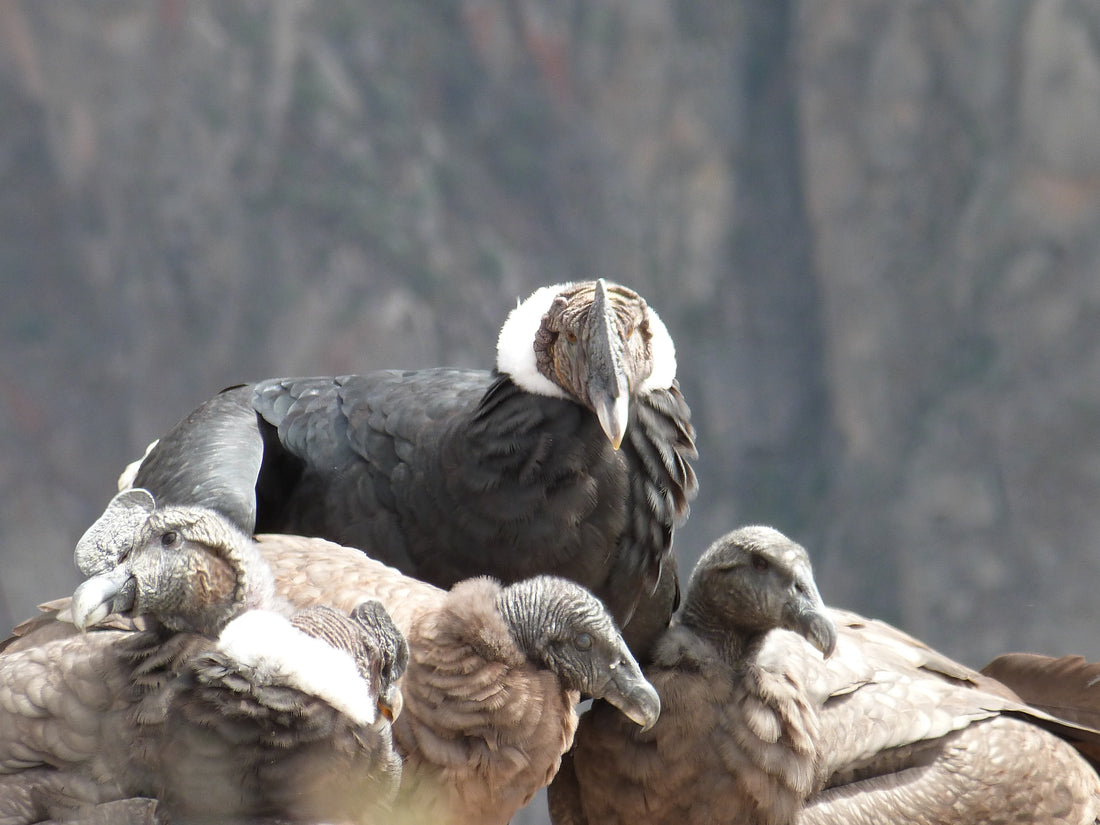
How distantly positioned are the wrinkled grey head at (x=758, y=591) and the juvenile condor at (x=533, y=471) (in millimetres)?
166

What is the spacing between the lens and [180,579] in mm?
2678

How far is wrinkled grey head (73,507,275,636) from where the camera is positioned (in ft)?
8.63

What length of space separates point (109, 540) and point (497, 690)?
3.07 feet

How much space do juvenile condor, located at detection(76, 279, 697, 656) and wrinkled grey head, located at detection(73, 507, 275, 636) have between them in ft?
1.00

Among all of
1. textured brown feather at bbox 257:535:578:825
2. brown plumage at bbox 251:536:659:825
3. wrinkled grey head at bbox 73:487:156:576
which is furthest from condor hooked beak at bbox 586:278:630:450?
wrinkled grey head at bbox 73:487:156:576

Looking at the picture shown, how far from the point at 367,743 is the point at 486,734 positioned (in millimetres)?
365

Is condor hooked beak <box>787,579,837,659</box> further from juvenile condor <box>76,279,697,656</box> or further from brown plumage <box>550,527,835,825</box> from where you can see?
juvenile condor <box>76,279,697,656</box>

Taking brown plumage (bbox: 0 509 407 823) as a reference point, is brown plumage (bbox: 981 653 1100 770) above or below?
below

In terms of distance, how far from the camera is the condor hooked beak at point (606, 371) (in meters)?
3.11

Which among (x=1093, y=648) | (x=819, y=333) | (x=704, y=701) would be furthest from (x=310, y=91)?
(x=704, y=701)

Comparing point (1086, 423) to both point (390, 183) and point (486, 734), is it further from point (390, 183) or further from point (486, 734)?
point (486, 734)

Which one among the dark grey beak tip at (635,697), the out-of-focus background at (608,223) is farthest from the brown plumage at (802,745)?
the out-of-focus background at (608,223)

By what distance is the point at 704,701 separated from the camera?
10.8ft

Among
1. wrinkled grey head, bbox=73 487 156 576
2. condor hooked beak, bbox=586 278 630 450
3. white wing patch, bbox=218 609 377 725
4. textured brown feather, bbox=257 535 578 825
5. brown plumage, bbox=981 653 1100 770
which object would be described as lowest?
brown plumage, bbox=981 653 1100 770
